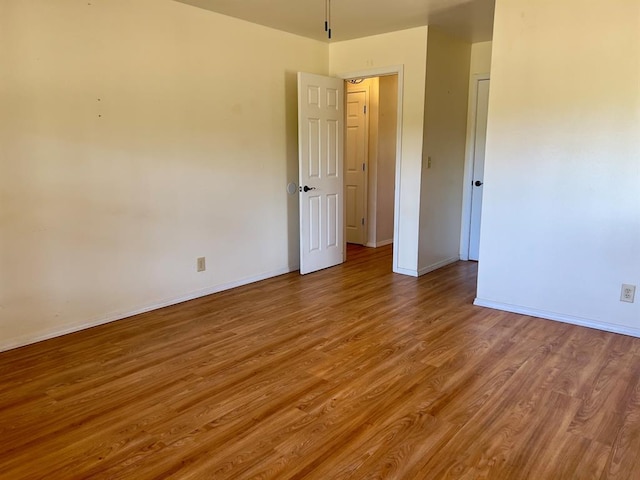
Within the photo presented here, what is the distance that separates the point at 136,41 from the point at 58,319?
2.05m

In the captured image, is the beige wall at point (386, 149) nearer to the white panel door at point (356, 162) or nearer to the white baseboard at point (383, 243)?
the white baseboard at point (383, 243)

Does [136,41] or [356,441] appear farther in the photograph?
[136,41]

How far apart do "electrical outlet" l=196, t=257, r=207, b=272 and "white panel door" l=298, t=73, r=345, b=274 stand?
1065 mm

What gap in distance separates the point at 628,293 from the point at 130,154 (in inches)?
145

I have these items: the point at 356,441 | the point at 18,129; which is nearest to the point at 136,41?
the point at 18,129

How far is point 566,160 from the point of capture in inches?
129

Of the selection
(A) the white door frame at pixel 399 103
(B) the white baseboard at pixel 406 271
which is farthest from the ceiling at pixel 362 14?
(B) the white baseboard at pixel 406 271

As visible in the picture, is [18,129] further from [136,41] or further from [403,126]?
[403,126]

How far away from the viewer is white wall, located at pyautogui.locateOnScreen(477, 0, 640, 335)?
3.07 meters

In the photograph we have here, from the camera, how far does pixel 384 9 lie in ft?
12.3

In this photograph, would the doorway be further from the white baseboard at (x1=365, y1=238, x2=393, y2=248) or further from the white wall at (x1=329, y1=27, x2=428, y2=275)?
the white wall at (x1=329, y1=27, x2=428, y2=275)

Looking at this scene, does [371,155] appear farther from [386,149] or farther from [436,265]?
[436,265]

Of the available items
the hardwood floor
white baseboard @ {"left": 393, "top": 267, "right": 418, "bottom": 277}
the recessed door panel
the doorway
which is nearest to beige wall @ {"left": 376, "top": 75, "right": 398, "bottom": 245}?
the doorway

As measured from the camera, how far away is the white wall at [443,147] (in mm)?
4555
